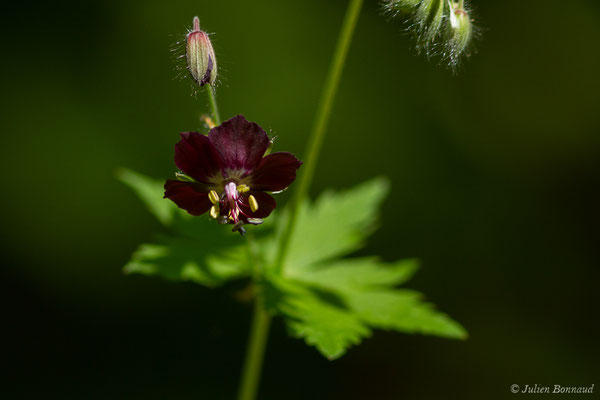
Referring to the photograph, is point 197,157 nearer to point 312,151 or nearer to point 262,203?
point 262,203

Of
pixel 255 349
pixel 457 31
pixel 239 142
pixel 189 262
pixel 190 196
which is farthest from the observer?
pixel 255 349

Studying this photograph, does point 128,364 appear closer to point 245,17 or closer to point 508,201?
point 245,17

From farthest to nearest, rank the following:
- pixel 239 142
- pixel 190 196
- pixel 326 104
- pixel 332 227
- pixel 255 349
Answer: pixel 332 227
pixel 255 349
pixel 326 104
pixel 190 196
pixel 239 142

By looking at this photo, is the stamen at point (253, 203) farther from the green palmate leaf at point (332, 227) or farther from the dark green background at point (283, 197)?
the dark green background at point (283, 197)

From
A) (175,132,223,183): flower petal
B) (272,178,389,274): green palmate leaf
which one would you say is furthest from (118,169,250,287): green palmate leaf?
(175,132,223,183): flower petal

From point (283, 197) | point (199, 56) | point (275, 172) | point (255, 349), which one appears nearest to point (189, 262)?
point (255, 349)

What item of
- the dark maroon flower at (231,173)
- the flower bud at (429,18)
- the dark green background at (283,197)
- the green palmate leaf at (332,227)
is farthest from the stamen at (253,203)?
the dark green background at (283,197)

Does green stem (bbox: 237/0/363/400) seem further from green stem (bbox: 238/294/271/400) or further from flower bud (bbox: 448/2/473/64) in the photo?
flower bud (bbox: 448/2/473/64)

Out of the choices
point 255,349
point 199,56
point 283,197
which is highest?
point 283,197
